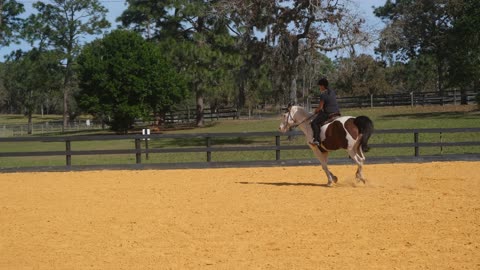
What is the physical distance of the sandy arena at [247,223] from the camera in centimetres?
626

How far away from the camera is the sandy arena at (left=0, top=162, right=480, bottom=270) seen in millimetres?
6258

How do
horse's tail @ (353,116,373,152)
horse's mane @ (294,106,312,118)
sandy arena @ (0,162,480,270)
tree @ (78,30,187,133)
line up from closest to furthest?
sandy arena @ (0,162,480,270) → horse's tail @ (353,116,373,152) → horse's mane @ (294,106,312,118) → tree @ (78,30,187,133)

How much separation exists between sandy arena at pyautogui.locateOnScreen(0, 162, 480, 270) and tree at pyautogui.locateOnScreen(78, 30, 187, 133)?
99.8ft

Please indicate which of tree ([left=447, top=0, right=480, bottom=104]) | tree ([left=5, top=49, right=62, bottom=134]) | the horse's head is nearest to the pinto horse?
the horse's head

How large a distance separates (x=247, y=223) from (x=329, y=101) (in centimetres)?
487

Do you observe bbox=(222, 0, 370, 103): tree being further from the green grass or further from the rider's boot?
the rider's boot

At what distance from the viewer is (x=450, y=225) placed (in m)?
7.62

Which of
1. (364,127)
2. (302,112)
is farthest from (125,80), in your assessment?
(364,127)

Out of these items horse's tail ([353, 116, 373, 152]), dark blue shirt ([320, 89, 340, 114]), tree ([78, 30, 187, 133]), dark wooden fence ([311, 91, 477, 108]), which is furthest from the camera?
dark wooden fence ([311, 91, 477, 108])

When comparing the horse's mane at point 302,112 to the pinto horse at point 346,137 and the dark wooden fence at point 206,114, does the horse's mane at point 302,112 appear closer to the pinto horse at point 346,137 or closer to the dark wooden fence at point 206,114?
the pinto horse at point 346,137

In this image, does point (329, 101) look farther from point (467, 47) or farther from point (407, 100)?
point (407, 100)

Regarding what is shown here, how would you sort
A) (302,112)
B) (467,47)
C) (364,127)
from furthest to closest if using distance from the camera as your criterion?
(467,47), (302,112), (364,127)

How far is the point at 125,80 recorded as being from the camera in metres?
44.1

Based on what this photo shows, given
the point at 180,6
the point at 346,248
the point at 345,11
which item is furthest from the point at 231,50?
the point at 346,248
